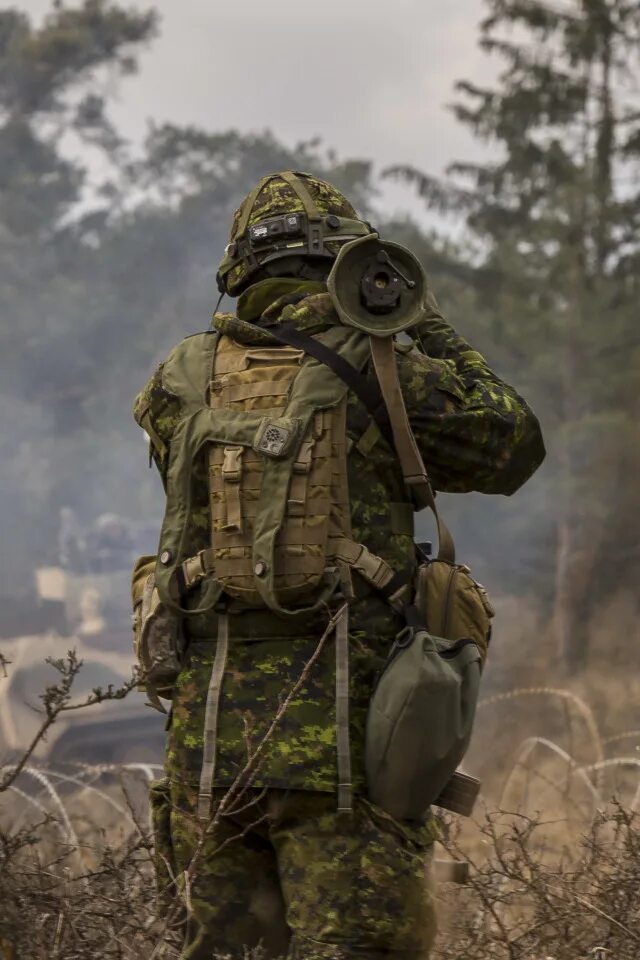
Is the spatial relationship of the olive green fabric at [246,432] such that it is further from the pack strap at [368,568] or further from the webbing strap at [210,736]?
the webbing strap at [210,736]

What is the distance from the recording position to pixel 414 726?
3234 millimetres

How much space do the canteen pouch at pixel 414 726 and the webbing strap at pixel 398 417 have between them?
0.35 metres

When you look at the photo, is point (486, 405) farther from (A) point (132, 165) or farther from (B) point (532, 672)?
(A) point (132, 165)

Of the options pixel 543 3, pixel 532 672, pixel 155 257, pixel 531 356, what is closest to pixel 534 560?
pixel 532 672

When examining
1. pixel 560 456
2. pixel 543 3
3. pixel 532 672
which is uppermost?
pixel 543 3

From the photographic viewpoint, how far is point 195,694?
3.46 m

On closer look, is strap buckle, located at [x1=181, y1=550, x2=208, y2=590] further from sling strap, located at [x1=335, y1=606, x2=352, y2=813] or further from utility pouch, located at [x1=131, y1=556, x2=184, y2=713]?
sling strap, located at [x1=335, y1=606, x2=352, y2=813]

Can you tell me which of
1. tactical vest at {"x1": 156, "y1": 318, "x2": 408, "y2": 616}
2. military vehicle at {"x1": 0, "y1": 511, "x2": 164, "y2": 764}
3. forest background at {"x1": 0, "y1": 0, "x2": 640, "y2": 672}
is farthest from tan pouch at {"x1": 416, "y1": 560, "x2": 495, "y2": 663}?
forest background at {"x1": 0, "y1": 0, "x2": 640, "y2": 672}

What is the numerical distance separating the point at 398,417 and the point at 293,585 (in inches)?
17.4

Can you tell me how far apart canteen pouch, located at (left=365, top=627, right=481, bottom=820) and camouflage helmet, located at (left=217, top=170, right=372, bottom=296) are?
0.97 m

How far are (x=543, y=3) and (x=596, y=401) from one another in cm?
411

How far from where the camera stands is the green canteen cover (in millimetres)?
3400

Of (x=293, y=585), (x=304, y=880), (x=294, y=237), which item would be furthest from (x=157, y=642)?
(x=294, y=237)

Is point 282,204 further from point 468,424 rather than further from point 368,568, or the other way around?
point 368,568
